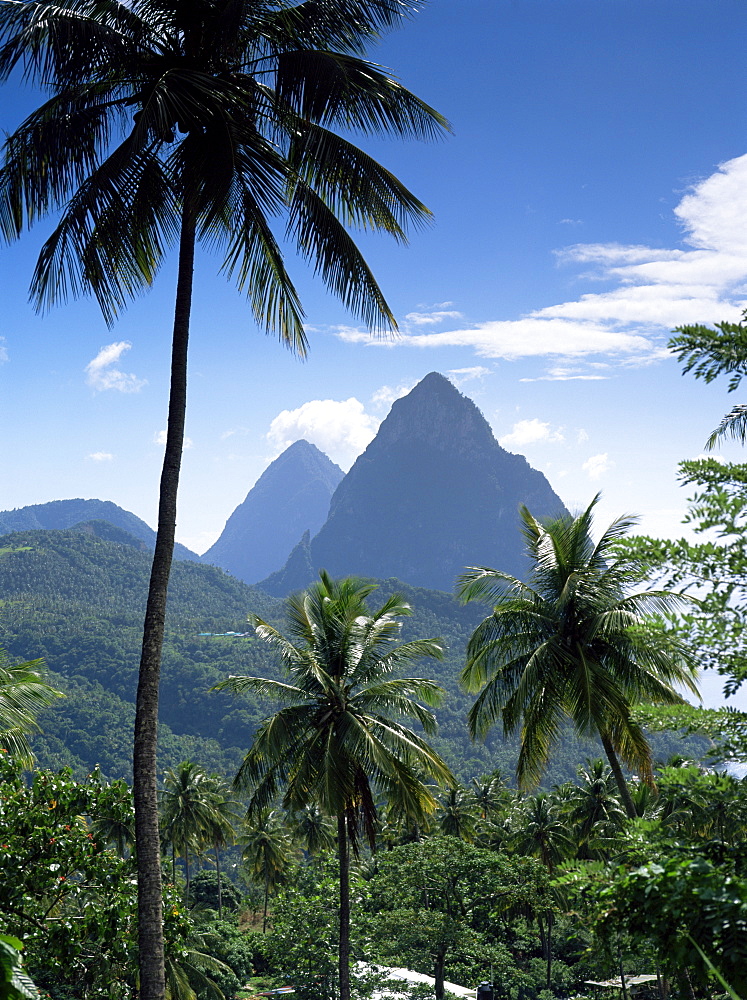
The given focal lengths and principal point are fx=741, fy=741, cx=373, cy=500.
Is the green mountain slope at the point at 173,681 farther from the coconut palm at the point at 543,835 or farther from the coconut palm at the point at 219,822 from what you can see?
the coconut palm at the point at 543,835

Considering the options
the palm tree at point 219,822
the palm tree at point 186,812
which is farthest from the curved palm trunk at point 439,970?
the palm tree at point 219,822

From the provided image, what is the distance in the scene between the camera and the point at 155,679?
7.43 metres

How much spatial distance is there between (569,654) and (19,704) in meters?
9.51

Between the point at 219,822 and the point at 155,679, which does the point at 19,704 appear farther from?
the point at 219,822

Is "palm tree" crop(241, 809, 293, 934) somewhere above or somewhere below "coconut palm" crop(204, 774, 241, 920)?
below

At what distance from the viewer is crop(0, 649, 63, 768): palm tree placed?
12.4 meters

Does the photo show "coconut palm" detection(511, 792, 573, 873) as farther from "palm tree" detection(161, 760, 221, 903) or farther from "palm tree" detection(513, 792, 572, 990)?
"palm tree" detection(161, 760, 221, 903)

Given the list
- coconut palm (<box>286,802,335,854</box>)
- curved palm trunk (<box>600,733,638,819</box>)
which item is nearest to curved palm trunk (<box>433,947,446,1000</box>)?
curved palm trunk (<box>600,733,638,819</box>)

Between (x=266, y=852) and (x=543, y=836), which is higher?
(x=543, y=836)

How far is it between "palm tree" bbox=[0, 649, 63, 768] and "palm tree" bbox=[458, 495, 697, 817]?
7713mm

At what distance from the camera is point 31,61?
7.42 metres

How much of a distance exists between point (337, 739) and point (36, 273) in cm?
837

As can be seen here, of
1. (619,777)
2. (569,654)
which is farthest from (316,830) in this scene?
(569,654)

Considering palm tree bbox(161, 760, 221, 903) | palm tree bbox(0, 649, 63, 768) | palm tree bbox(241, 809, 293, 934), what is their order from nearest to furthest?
palm tree bbox(0, 649, 63, 768) < palm tree bbox(161, 760, 221, 903) < palm tree bbox(241, 809, 293, 934)
